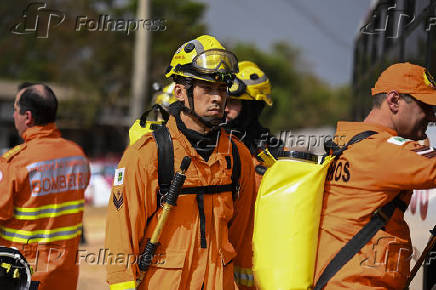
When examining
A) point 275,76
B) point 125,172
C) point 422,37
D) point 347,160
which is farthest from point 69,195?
point 275,76

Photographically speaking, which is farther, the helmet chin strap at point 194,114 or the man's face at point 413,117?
the helmet chin strap at point 194,114

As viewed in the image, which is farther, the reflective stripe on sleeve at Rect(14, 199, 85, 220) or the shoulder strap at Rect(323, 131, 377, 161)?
the reflective stripe on sleeve at Rect(14, 199, 85, 220)

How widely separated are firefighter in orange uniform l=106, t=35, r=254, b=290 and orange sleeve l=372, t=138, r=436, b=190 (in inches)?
35.8

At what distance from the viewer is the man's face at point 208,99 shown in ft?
10.1

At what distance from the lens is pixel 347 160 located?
9.05 ft

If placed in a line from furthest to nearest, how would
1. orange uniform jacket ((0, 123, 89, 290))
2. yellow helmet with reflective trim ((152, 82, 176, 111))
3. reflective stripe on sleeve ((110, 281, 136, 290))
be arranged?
yellow helmet with reflective trim ((152, 82, 176, 111)), orange uniform jacket ((0, 123, 89, 290)), reflective stripe on sleeve ((110, 281, 136, 290))

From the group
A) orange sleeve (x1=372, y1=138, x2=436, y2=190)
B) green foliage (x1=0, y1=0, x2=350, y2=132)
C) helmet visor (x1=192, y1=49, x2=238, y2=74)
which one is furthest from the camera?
green foliage (x1=0, y1=0, x2=350, y2=132)

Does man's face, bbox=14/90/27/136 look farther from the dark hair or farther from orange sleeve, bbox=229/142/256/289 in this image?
orange sleeve, bbox=229/142/256/289

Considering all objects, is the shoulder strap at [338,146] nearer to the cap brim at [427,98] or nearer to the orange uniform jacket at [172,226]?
the cap brim at [427,98]

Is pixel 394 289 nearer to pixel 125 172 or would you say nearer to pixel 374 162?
pixel 374 162

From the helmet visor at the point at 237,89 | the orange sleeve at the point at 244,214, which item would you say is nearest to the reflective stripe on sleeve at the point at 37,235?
the orange sleeve at the point at 244,214

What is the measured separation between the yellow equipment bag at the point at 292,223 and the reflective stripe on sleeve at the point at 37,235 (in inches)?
A: 70.3

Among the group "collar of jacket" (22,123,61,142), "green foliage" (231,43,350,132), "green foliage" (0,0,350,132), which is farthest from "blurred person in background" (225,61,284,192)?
"green foliage" (231,43,350,132)

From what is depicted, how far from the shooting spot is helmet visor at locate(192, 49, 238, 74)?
3.05m
